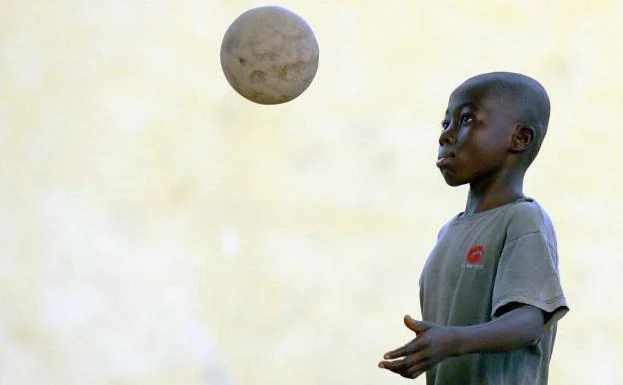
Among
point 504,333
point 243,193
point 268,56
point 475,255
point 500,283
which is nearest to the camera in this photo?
point 504,333

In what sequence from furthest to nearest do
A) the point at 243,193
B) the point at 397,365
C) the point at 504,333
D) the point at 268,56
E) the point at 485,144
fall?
1. the point at 243,193
2. the point at 268,56
3. the point at 485,144
4. the point at 504,333
5. the point at 397,365

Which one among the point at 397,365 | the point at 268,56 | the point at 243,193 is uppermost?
the point at 243,193

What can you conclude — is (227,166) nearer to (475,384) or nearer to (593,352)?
(593,352)

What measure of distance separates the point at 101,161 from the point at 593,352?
7.31ft

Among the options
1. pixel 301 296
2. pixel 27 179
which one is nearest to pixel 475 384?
pixel 301 296

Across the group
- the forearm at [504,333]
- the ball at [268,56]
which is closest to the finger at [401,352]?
the forearm at [504,333]

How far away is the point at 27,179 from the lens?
5324 millimetres

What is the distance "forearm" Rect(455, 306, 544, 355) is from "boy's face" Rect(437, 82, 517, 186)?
410 millimetres

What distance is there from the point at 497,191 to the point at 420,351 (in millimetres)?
589

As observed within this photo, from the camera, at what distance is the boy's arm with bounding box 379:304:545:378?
245cm

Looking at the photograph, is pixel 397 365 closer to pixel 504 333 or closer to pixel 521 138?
pixel 504 333

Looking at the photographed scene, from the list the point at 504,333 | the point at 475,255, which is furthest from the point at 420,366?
the point at 475,255

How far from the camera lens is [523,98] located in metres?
2.96

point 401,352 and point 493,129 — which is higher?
point 493,129
